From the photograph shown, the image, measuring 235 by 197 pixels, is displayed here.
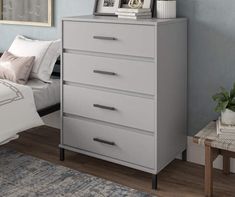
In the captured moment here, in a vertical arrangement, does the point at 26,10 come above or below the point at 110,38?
above

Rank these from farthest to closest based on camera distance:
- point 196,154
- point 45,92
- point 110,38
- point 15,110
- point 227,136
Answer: point 45,92 → point 196,154 → point 15,110 → point 110,38 → point 227,136

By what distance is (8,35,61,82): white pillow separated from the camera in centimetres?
342

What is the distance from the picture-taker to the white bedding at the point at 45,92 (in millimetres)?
3236

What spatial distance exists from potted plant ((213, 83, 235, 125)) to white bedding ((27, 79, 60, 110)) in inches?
53.7

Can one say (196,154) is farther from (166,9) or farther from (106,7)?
(106,7)

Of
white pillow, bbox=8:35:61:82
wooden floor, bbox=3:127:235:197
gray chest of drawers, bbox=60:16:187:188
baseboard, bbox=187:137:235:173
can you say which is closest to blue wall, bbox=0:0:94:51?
white pillow, bbox=8:35:61:82

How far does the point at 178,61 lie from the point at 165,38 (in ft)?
0.94

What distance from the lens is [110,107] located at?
112 inches

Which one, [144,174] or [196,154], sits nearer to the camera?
[144,174]

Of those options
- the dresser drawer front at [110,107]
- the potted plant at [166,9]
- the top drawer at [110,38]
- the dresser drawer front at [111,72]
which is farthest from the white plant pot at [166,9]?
the dresser drawer front at [110,107]

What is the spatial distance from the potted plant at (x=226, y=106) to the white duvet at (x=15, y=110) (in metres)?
1.37

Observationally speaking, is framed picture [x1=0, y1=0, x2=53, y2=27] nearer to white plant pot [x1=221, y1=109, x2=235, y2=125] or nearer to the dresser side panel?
the dresser side panel

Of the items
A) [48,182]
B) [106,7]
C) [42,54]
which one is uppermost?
[106,7]

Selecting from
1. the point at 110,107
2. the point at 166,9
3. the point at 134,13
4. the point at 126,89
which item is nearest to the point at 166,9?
the point at 166,9
